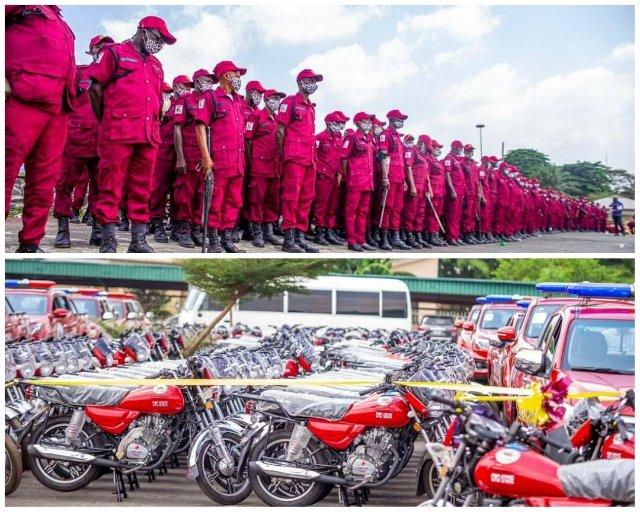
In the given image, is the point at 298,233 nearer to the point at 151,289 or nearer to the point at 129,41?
the point at 129,41

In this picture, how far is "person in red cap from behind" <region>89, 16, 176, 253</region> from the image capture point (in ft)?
20.7

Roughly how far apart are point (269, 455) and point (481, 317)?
9.40 m

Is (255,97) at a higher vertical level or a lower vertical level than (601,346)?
higher

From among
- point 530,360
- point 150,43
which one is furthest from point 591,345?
point 150,43

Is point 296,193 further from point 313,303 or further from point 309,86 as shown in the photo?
point 313,303

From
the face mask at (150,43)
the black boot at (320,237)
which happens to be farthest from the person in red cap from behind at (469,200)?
the face mask at (150,43)

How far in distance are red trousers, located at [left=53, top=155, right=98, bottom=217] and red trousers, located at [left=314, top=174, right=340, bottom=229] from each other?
8.52 ft

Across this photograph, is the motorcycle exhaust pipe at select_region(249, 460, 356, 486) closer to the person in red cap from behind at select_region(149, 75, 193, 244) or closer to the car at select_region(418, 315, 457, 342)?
the person in red cap from behind at select_region(149, 75, 193, 244)

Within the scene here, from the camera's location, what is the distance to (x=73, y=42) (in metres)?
5.73

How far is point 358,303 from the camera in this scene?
2522 centimetres

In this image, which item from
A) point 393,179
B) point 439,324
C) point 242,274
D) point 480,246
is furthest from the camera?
point 439,324

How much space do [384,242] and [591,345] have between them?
12.6ft

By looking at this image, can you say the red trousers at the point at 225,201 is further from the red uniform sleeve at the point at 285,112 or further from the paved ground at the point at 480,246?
the red uniform sleeve at the point at 285,112

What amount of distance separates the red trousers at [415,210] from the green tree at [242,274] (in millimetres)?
5225
